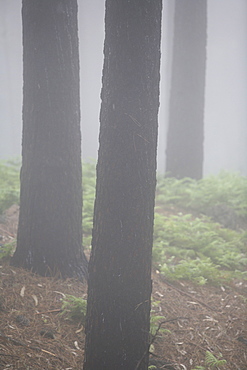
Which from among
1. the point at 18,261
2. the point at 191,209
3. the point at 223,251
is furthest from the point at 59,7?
the point at 191,209

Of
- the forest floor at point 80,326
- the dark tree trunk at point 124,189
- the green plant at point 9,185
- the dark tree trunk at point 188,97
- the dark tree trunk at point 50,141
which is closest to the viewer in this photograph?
the dark tree trunk at point 124,189

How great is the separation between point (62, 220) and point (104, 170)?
1928 mm

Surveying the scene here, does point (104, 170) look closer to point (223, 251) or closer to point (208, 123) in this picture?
point (223, 251)

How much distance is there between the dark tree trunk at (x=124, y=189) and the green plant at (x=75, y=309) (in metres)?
0.93

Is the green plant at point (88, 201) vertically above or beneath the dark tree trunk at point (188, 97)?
beneath

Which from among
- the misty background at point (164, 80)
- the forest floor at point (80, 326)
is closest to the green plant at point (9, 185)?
the forest floor at point (80, 326)

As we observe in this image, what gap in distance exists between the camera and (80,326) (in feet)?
11.9

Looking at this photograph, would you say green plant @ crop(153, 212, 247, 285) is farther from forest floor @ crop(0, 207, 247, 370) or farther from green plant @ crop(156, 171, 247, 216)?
green plant @ crop(156, 171, 247, 216)

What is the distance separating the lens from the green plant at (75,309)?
3664 millimetres

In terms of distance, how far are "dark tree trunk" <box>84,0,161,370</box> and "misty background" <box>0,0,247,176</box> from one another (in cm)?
3048

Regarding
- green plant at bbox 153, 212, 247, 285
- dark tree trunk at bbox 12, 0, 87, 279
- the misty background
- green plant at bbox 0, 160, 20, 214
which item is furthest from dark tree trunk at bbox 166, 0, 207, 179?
the misty background

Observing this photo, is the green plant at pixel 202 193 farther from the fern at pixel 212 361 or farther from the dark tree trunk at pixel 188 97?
the fern at pixel 212 361

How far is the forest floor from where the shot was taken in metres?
3.06

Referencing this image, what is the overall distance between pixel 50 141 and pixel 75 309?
201cm
